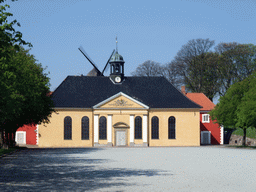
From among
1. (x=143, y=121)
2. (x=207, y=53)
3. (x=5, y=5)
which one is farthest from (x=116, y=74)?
(x=5, y=5)

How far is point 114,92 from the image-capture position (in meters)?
68.3

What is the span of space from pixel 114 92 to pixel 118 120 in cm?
525

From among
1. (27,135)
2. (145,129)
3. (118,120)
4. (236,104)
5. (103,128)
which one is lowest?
(27,135)

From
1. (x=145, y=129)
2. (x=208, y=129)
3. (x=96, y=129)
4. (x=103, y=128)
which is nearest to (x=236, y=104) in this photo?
(x=145, y=129)

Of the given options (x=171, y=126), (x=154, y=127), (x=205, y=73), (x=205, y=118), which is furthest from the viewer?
(x=205, y=73)

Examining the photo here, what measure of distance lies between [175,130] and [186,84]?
18.3 m

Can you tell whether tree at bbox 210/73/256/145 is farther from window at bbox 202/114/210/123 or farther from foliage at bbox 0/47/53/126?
foliage at bbox 0/47/53/126

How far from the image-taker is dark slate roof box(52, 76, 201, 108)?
66125 mm

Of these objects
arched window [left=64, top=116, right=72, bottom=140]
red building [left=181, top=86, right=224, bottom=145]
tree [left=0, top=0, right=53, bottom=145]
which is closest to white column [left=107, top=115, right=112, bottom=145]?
arched window [left=64, top=116, right=72, bottom=140]

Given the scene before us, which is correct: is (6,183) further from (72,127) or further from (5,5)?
(72,127)

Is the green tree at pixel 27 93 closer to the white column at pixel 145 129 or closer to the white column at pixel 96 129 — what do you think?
the white column at pixel 96 129

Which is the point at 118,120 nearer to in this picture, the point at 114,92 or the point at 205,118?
the point at 114,92

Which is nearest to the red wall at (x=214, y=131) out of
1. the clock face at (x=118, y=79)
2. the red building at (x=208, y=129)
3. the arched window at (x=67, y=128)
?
the red building at (x=208, y=129)

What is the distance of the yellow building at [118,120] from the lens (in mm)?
64812
